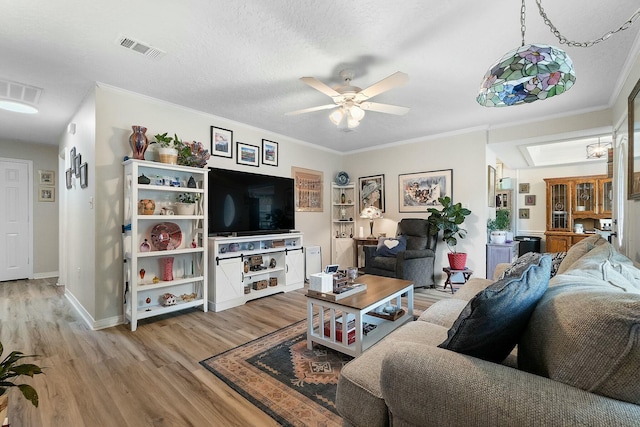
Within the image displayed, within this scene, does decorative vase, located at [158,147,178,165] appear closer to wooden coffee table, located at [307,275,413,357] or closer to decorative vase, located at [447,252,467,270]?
wooden coffee table, located at [307,275,413,357]

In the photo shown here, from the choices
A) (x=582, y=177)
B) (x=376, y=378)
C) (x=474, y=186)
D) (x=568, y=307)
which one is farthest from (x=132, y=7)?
(x=582, y=177)

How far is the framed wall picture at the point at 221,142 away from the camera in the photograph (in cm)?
386

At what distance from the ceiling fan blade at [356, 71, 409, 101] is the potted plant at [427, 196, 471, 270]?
2.50m

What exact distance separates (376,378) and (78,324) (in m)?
3.31

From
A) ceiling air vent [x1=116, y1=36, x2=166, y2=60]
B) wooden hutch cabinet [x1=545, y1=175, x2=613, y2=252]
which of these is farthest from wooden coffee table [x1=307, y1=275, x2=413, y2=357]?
wooden hutch cabinet [x1=545, y1=175, x2=613, y2=252]

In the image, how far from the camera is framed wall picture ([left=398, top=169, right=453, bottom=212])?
4703 mm

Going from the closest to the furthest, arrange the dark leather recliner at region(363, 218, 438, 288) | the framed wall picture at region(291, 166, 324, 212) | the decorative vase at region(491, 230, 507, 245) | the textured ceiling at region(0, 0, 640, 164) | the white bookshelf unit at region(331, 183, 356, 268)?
1. the textured ceiling at region(0, 0, 640, 164)
2. the dark leather recliner at region(363, 218, 438, 288)
3. the decorative vase at region(491, 230, 507, 245)
4. the framed wall picture at region(291, 166, 324, 212)
5. the white bookshelf unit at region(331, 183, 356, 268)

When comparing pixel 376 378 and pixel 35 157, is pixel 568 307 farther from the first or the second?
pixel 35 157

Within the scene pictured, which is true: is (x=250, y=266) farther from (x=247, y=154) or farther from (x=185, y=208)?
(x=247, y=154)

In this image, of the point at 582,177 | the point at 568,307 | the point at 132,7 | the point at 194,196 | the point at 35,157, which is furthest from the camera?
the point at 582,177

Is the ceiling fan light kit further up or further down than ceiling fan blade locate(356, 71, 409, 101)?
further down

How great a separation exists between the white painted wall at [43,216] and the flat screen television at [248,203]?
3.82 meters

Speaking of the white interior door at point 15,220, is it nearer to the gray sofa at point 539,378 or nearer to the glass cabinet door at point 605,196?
the gray sofa at point 539,378

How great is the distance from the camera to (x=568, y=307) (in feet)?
3.04
